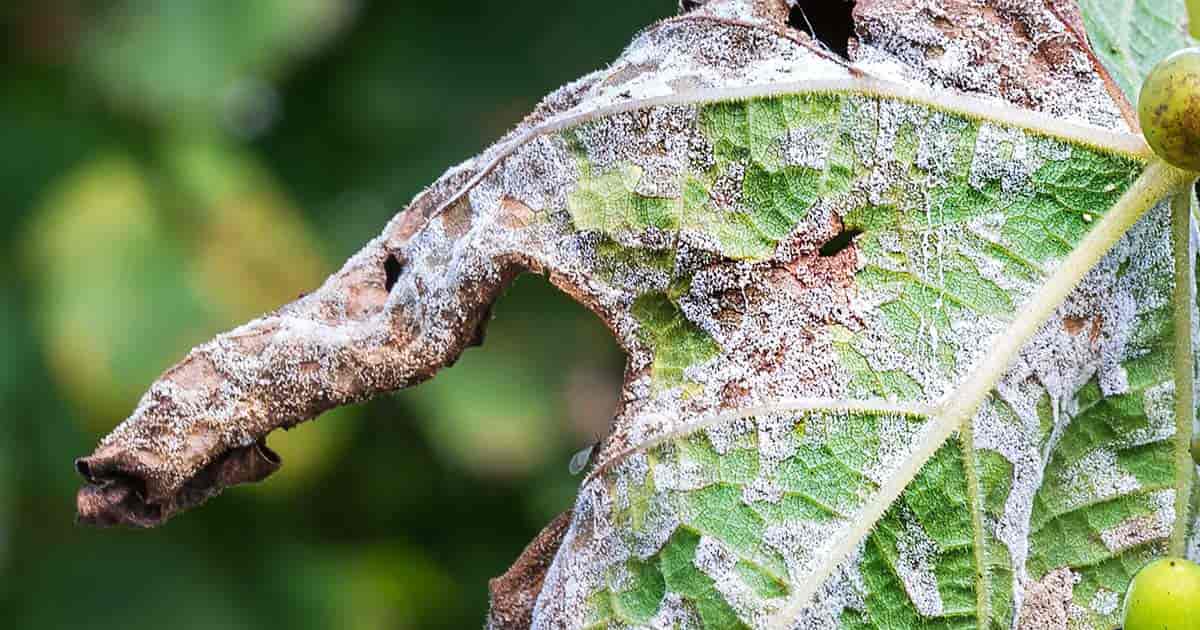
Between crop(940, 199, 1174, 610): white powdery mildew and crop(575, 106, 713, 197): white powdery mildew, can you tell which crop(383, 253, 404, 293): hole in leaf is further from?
crop(940, 199, 1174, 610): white powdery mildew

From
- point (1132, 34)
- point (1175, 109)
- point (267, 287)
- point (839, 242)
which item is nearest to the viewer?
point (1175, 109)

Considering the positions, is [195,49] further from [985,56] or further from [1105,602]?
[1105,602]

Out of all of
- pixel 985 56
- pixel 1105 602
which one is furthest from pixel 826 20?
pixel 1105 602

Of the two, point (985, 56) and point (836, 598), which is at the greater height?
point (985, 56)

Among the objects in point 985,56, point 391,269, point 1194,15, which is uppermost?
point 1194,15

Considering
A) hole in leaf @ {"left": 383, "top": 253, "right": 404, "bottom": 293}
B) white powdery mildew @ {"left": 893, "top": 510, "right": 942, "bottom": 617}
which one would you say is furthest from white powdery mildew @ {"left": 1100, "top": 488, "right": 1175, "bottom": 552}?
hole in leaf @ {"left": 383, "top": 253, "right": 404, "bottom": 293}

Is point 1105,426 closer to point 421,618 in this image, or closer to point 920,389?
point 920,389
